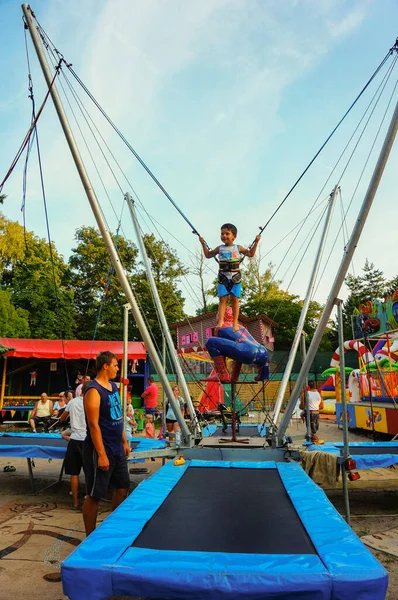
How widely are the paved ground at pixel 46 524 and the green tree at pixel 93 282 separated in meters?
19.9

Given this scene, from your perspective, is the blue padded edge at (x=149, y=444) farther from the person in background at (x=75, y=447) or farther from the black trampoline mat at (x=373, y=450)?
the black trampoline mat at (x=373, y=450)

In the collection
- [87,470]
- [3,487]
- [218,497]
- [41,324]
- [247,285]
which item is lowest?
[3,487]

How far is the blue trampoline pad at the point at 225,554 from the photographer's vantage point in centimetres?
205

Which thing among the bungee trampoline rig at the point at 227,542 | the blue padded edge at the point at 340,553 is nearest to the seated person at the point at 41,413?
the bungee trampoline rig at the point at 227,542

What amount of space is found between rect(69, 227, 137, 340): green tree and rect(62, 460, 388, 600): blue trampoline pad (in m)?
24.4

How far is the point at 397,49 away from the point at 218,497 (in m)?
4.60

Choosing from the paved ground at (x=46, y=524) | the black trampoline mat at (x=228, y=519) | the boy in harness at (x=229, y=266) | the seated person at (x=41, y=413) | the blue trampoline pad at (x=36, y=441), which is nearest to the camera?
the black trampoline mat at (x=228, y=519)

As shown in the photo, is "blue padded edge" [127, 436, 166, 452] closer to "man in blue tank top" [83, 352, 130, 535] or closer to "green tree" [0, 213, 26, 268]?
"man in blue tank top" [83, 352, 130, 535]

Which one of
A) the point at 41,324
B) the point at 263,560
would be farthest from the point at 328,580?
the point at 41,324

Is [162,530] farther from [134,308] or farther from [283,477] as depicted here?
[134,308]

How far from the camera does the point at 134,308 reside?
15.9 feet

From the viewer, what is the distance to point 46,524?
4.73m

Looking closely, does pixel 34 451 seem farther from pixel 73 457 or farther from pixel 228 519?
pixel 228 519

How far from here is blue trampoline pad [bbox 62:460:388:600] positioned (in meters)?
2.05
